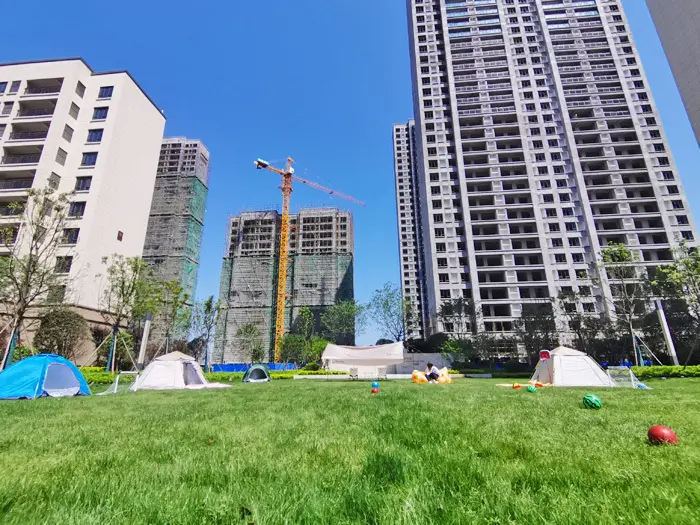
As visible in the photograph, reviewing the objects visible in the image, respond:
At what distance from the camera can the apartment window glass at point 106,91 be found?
125 feet

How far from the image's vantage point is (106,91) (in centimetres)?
3828

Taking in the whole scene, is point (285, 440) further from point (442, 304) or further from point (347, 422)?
point (442, 304)

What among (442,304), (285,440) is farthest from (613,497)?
(442,304)

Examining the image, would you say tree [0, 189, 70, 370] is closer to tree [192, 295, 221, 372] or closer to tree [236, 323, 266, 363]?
tree [192, 295, 221, 372]

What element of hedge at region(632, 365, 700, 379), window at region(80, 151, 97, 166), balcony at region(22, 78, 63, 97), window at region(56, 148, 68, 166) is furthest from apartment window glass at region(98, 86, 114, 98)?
hedge at region(632, 365, 700, 379)

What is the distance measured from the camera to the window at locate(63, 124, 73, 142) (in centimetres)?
3519

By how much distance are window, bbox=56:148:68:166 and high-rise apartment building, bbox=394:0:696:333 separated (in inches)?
1902

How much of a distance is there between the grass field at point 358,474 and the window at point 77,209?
36572 mm

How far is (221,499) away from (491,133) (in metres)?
68.3

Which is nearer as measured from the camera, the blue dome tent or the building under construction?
the blue dome tent

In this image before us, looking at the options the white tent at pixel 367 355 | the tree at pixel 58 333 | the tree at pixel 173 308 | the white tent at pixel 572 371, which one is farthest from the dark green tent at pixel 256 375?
the white tent at pixel 572 371

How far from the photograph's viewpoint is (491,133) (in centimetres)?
6006

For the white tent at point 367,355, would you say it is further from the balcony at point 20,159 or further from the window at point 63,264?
the balcony at point 20,159

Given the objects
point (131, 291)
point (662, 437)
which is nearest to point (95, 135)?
point (131, 291)
